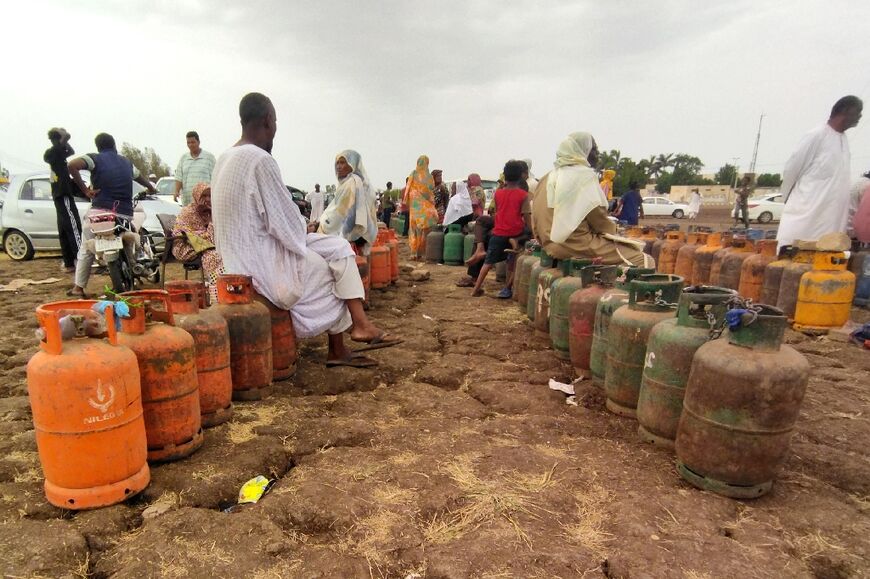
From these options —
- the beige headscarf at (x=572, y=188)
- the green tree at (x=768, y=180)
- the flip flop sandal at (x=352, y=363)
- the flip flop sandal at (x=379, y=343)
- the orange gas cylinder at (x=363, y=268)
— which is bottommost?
the flip flop sandal at (x=352, y=363)

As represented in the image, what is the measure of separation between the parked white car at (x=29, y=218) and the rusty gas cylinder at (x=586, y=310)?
27.6 feet

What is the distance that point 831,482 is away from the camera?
243 cm

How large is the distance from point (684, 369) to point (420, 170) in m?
8.82

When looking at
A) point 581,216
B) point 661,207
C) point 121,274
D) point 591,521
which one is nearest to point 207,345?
point 591,521

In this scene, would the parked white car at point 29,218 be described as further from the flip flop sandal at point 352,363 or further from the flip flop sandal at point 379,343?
the flip flop sandal at point 352,363

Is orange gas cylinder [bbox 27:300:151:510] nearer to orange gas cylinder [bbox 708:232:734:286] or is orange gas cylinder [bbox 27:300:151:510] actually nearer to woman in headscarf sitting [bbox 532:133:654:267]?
woman in headscarf sitting [bbox 532:133:654:267]

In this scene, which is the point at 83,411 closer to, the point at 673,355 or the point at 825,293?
the point at 673,355

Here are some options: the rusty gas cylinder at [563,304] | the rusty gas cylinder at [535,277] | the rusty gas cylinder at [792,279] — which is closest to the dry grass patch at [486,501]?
the rusty gas cylinder at [563,304]

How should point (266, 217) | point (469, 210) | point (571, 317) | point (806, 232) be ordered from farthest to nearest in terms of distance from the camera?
1. point (469, 210)
2. point (806, 232)
3. point (571, 317)
4. point (266, 217)

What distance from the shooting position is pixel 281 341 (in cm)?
355

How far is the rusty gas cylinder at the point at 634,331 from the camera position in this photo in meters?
2.94

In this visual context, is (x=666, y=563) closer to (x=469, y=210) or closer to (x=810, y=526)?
(x=810, y=526)

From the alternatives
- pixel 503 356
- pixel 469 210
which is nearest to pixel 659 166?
pixel 469 210

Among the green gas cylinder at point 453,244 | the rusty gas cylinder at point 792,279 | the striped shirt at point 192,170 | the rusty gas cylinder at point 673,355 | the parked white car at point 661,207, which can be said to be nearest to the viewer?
the rusty gas cylinder at point 673,355
